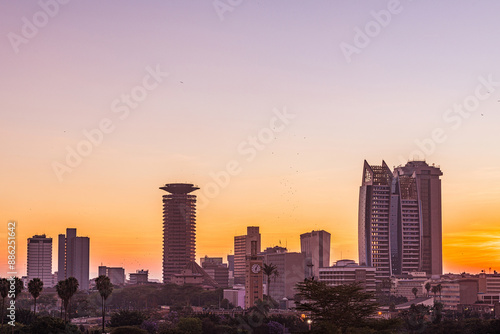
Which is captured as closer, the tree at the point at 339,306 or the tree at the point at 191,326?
the tree at the point at 339,306

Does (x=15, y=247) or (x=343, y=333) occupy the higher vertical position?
(x=15, y=247)

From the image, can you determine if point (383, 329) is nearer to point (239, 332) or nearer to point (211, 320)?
point (239, 332)

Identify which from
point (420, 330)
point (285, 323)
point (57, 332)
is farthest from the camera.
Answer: point (285, 323)

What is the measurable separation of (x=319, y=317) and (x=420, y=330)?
63.4 meters

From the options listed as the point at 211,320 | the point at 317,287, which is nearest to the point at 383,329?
the point at 317,287

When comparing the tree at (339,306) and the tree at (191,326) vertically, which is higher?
the tree at (339,306)

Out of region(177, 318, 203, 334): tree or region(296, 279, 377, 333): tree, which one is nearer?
region(296, 279, 377, 333): tree

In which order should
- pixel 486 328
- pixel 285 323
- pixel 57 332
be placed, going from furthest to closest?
1. pixel 285 323
2. pixel 486 328
3. pixel 57 332

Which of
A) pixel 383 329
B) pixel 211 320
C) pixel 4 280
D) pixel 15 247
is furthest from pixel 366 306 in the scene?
pixel 211 320

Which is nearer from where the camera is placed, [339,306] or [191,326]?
[339,306]

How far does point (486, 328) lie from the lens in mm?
154000

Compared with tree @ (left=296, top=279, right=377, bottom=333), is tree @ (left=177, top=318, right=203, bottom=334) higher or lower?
lower

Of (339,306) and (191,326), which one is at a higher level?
(339,306)

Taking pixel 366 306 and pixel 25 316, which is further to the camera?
pixel 25 316
